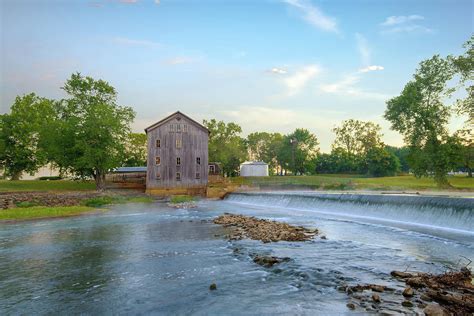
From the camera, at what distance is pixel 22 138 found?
204 ft

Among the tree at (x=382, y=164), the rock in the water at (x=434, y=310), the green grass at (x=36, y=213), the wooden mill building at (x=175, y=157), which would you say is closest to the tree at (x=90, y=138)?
the wooden mill building at (x=175, y=157)

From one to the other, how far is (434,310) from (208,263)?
23.7ft

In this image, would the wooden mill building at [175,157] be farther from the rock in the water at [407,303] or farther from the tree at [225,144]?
the rock in the water at [407,303]

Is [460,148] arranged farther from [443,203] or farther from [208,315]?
[208,315]

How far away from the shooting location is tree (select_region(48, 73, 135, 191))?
52.1 m

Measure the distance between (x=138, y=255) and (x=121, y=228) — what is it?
26.8ft

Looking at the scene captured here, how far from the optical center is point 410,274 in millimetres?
9625

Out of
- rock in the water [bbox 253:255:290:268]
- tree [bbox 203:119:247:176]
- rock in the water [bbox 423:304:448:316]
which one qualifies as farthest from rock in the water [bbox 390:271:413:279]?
tree [bbox 203:119:247:176]

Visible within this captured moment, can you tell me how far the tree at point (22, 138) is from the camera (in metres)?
61.6

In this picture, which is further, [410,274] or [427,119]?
[427,119]

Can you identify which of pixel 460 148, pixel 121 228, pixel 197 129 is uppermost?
pixel 197 129

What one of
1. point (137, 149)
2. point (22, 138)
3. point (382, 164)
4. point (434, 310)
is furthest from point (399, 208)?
point (137, 149)

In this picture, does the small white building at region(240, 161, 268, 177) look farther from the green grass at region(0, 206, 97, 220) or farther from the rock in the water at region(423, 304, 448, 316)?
the rock in the water at region(423, 304, 448, 316)

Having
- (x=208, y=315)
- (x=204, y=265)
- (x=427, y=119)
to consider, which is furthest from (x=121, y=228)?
(x=427, y=119)
